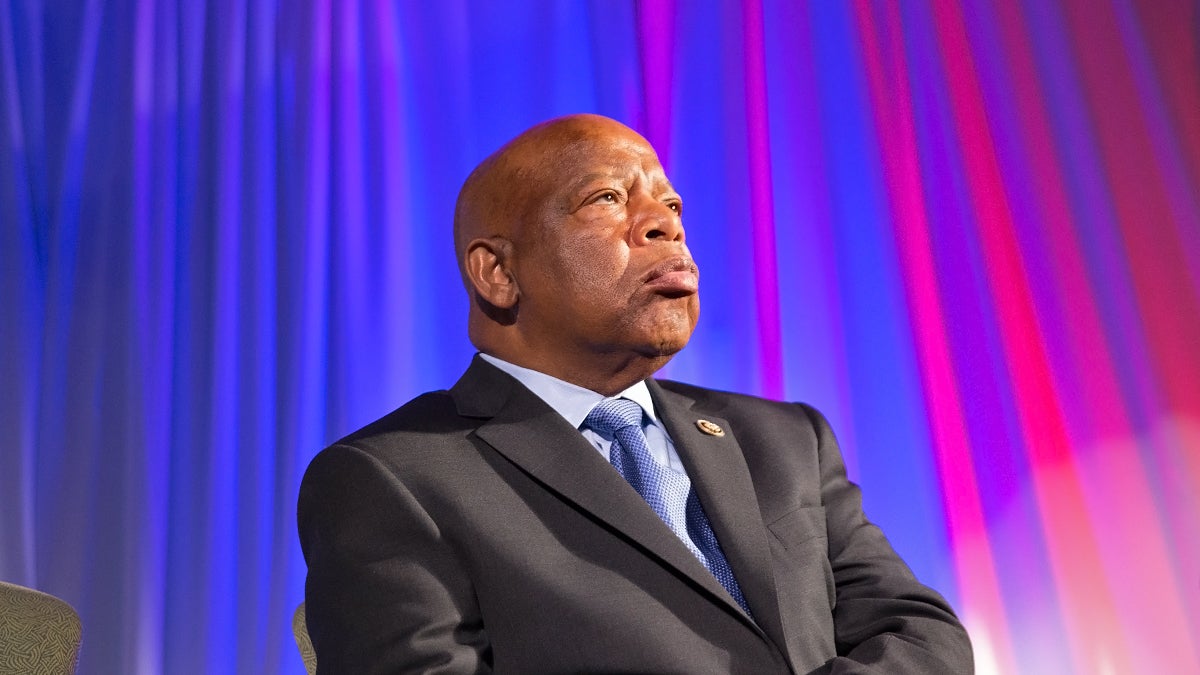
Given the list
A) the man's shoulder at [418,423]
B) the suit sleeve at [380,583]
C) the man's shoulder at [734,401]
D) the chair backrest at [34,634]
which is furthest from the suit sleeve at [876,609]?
the chair backrest at [34,634]

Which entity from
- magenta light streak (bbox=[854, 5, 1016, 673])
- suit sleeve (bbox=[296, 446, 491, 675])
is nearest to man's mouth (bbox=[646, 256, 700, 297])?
suit sleeve (bbox=[296, 446, 491, 675])

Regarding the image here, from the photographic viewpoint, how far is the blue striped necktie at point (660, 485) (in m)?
1.66

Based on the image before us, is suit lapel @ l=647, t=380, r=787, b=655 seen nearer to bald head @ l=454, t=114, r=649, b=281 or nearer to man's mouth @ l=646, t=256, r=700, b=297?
man's mouth @ l=646, t=256, r=700, b=297

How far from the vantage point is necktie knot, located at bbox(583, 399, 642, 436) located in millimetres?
1782

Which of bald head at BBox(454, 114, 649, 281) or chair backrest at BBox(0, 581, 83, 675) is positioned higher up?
bald head at BBox(454, 114, 649, 281)

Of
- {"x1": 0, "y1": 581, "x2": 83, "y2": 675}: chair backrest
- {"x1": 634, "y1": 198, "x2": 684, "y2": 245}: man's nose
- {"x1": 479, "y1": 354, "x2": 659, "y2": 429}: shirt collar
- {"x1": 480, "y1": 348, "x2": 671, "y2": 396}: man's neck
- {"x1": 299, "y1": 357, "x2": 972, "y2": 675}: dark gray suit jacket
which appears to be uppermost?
{"x1": 634, "y1": 198, "x2": 684, "y2": 245}: man's nose

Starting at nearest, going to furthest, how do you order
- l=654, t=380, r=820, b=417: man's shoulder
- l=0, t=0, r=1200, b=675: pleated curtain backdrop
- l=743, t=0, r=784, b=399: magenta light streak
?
l=654, t=380, r=820, b=417: man's shoulder → l=0, t=0, r=1200, b=675: pleated curtain backdrop → l=743, t=0, r=784, b=399: magenta light streak

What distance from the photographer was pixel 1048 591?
2611 mm

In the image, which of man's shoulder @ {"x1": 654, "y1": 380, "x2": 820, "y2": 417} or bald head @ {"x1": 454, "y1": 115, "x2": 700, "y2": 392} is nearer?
bald head @ {"x1": 454, "y1": 115, "x2": 700, "y2": 392}

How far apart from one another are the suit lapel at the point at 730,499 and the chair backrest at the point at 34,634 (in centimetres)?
99

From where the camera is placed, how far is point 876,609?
1.67m

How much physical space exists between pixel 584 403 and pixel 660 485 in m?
0.20

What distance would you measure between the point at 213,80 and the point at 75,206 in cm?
42

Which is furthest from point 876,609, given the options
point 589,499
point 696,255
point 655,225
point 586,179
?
point 696,255
